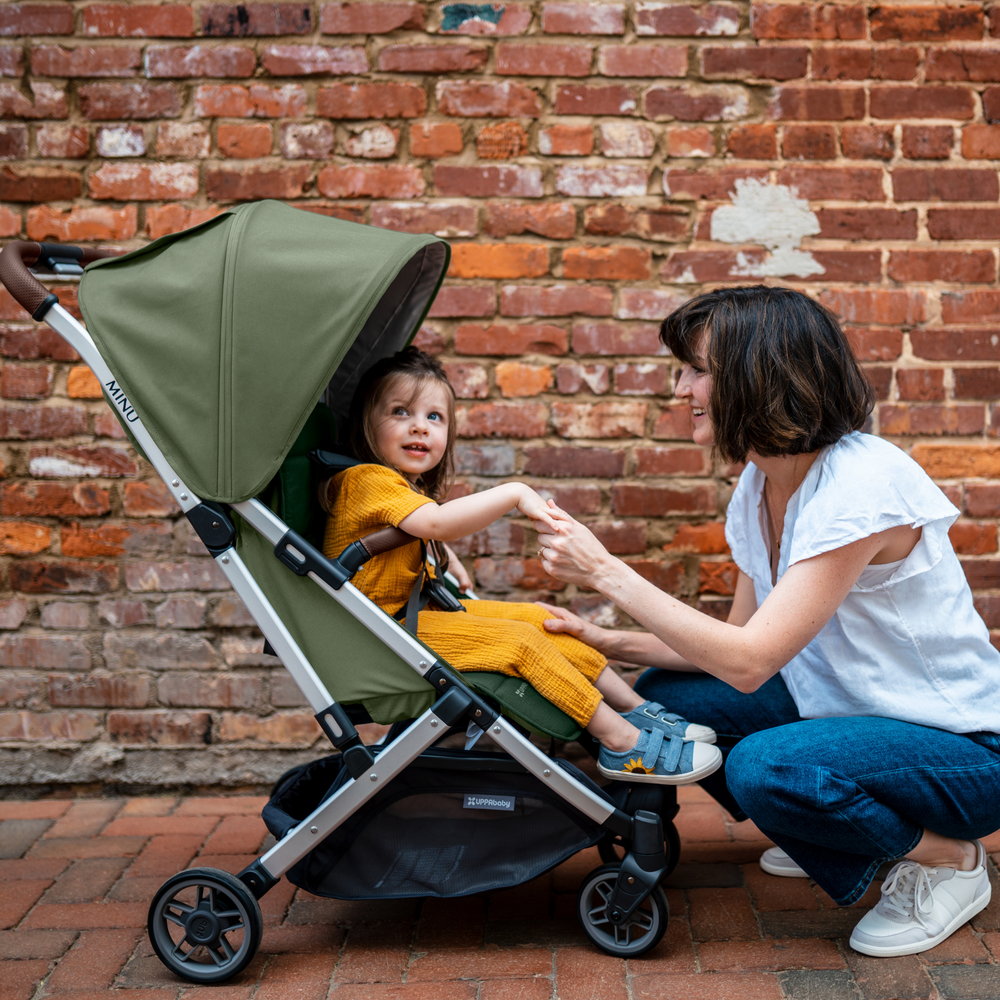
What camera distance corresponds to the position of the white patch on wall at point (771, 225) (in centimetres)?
278

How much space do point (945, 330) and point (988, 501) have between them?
530mm

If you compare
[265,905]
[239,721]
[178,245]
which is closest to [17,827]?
[239,721]

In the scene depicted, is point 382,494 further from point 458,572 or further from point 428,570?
point 458,572

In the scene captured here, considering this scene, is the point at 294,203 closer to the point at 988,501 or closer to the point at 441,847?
the point at 441,847

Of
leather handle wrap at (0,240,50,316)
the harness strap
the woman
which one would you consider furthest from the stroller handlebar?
the woman

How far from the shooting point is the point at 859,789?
6.16ft

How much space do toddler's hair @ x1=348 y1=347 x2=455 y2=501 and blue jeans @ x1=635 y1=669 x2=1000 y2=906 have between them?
1.05 meters

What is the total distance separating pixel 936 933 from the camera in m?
1.96

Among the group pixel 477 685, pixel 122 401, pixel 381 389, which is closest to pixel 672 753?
pixel 477 685

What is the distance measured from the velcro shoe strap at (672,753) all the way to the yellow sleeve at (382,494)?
0.72 m

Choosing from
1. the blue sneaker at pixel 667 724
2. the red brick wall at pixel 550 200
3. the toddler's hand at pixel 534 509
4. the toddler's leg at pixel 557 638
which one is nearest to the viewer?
the toddler's hand at pixel 534 509

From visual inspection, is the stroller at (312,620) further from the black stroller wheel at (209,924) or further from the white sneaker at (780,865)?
the white sneaker at (780,865)

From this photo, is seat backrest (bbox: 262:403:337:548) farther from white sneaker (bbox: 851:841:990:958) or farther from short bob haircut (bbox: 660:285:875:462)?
white sneaker (bbox: 851:841:990:958)

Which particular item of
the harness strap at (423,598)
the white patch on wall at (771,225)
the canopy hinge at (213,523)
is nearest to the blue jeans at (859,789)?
the harness strap at (423,598)
